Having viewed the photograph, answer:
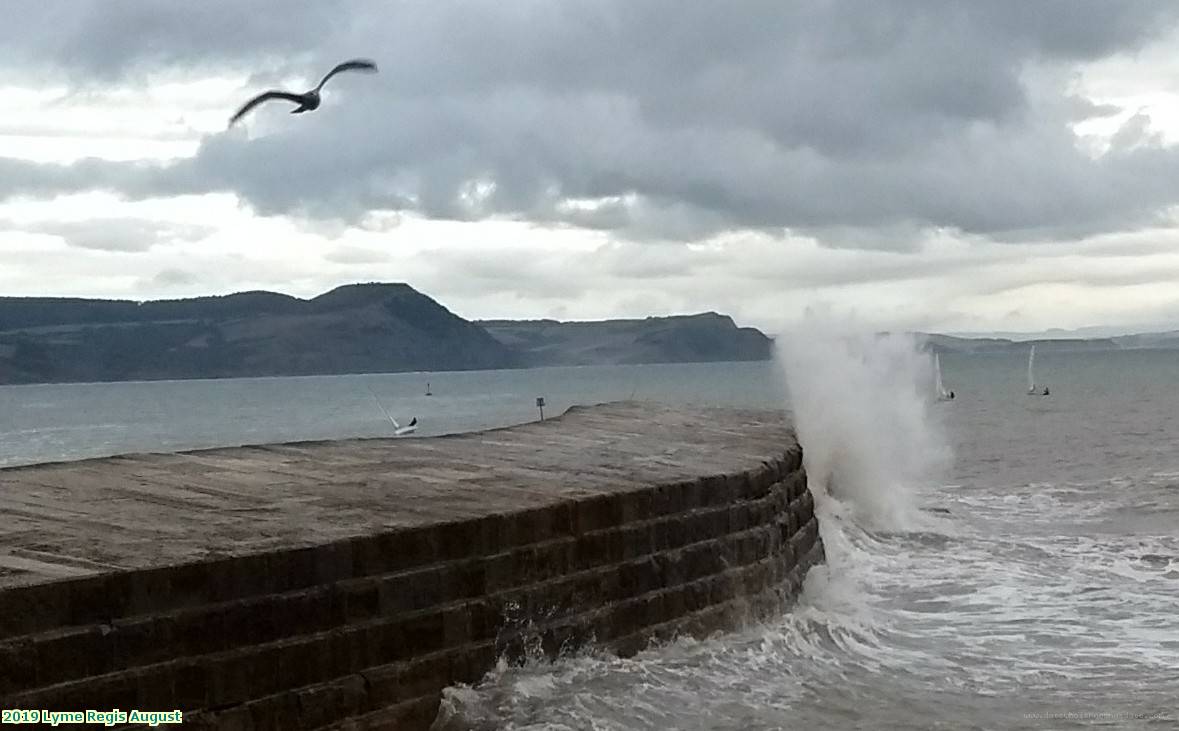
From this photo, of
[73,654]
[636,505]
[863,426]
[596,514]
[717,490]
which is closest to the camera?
[73,654]

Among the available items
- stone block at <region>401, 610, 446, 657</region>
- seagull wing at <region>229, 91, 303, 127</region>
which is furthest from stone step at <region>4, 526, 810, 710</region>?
seagull wing at <region>229, 91, 303, 127</region>

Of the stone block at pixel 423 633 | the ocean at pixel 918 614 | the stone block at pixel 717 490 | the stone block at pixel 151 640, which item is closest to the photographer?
the stone block at pixel 151 640

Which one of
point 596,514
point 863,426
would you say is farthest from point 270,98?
point 863,426

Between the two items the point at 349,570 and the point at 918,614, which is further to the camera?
the point at 918,614

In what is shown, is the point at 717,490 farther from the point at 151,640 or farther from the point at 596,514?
the point at 151,640

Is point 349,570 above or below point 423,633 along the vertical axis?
above

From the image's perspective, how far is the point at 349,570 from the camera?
6.95 m

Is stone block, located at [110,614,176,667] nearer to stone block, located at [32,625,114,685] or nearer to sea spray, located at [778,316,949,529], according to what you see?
stone block, located at [32,625,114,685]

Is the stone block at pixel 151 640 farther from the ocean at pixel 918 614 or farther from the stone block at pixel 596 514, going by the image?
the stone block at pixel 596 514

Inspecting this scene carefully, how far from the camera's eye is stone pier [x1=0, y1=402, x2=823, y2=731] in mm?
5957

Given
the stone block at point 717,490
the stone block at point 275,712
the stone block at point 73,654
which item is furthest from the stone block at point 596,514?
the stone block at point 73,654

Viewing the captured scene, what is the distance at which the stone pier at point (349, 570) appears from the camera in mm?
5957

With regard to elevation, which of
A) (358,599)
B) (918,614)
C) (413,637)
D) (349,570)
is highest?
(349,570)

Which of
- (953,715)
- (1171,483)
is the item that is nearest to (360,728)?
(953,715)
